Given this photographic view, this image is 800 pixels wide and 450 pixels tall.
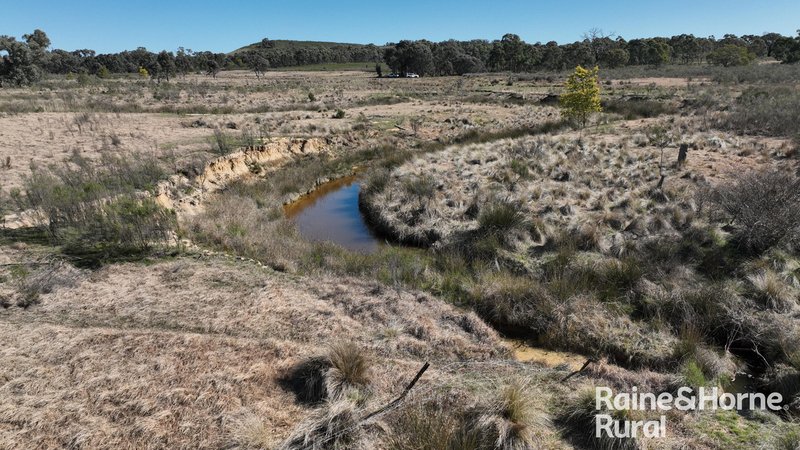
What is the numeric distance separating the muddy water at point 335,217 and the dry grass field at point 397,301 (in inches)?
24.6

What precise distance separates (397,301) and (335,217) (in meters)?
8.64

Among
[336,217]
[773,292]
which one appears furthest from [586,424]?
[336,217]

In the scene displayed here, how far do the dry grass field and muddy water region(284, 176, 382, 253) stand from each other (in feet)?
2.05

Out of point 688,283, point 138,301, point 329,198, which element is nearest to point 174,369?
point 138,301

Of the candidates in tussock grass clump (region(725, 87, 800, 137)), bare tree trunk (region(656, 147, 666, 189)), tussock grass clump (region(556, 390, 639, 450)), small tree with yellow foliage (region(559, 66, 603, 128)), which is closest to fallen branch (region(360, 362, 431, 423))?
tussock grass clump (region(556, 390, 639, 450))

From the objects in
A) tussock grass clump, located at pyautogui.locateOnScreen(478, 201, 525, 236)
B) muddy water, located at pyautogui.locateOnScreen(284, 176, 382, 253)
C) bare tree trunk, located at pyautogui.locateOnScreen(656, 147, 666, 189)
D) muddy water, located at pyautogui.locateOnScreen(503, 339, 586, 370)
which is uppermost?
bare tree trunk, located at pyautogui.locateOnScreen(656, 147, 666, 189)

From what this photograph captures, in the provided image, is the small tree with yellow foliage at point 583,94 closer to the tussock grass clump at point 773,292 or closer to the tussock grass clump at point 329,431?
the tussock grass clump at point 773,292

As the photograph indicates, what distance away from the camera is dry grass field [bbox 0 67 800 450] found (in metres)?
4.62

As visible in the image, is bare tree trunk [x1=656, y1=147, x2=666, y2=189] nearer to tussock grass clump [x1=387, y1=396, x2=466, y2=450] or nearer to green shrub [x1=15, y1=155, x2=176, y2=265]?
tussock grass clump [x1=387, y1=396, x2=466, y2=450]

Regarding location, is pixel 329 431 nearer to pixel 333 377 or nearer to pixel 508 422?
pixel 333 377

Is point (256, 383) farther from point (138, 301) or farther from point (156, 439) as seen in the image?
point (138, 301)

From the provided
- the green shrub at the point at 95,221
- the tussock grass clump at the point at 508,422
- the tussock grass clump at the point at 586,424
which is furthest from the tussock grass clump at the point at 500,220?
the green shrub at the point at 95,221

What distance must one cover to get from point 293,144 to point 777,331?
20.4 m

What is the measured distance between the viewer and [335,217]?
15.8 meters
